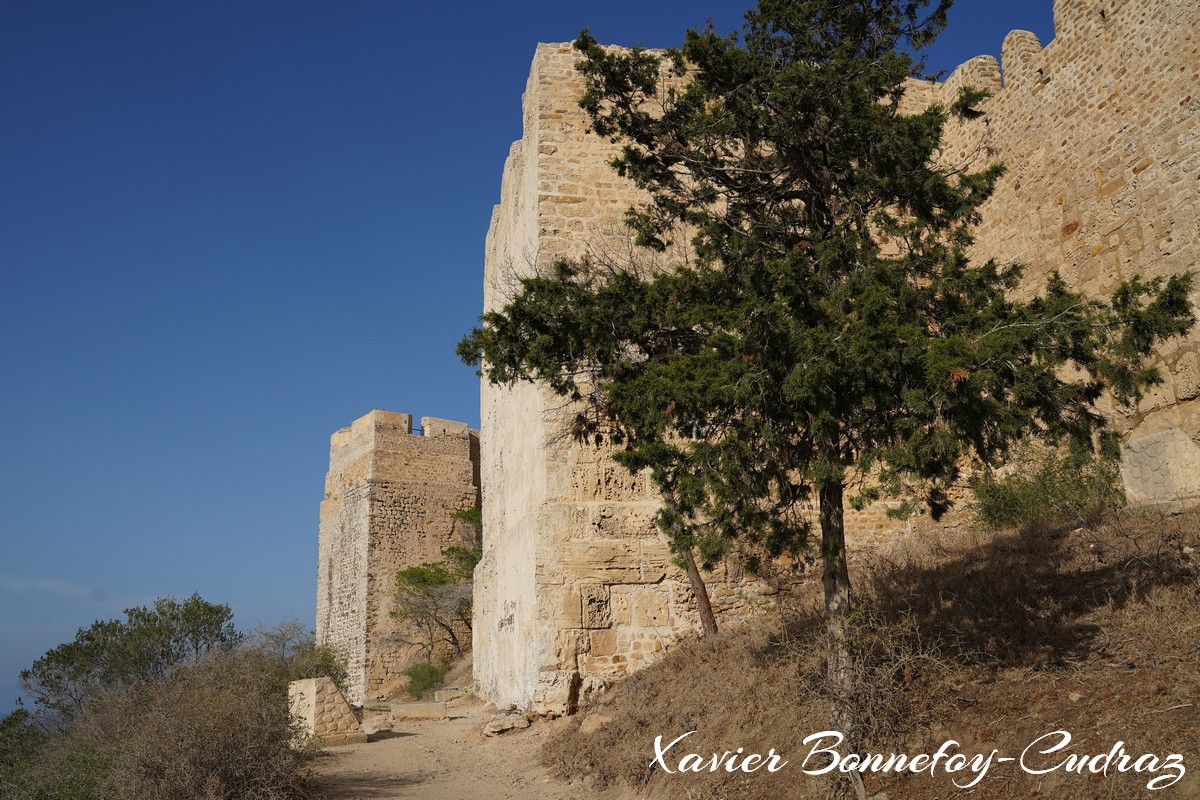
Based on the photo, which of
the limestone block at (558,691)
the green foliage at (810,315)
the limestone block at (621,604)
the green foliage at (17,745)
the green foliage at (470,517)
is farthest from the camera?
the green foliage at (470,517)

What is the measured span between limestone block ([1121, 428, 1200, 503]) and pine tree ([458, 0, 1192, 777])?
11.8 ft

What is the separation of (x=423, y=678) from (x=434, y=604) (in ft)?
7.47

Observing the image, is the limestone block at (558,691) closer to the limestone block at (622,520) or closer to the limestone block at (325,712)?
the limestone block at (622,520)

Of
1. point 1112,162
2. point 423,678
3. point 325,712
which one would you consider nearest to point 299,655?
point 423,678

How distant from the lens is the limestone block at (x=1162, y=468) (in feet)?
28.1

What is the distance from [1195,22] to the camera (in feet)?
29.2

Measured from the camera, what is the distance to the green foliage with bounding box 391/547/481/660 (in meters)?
23.7

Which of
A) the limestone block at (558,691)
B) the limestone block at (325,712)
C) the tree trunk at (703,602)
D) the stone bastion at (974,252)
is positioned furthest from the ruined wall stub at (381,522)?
the tree trunk at (703,602)

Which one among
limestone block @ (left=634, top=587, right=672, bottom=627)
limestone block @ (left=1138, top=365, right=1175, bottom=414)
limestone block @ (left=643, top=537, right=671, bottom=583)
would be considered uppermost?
limestone block @ (left=1138, top=365, right=1175, bottom=414)

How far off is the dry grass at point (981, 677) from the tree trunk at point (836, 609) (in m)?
0.09

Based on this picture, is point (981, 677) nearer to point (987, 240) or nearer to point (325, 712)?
point (325, 712)

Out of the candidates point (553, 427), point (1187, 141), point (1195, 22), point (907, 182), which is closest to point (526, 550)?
point (553, 427)

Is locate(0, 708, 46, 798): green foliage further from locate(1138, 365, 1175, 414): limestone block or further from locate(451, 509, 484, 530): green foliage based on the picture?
locate(451, 509, 484, 530): green foliage

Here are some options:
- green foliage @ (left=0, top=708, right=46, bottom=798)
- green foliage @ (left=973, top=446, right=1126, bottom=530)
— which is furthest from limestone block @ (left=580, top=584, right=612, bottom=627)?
green foliage @ (left=0, top=708, right=46, bottom=798)
